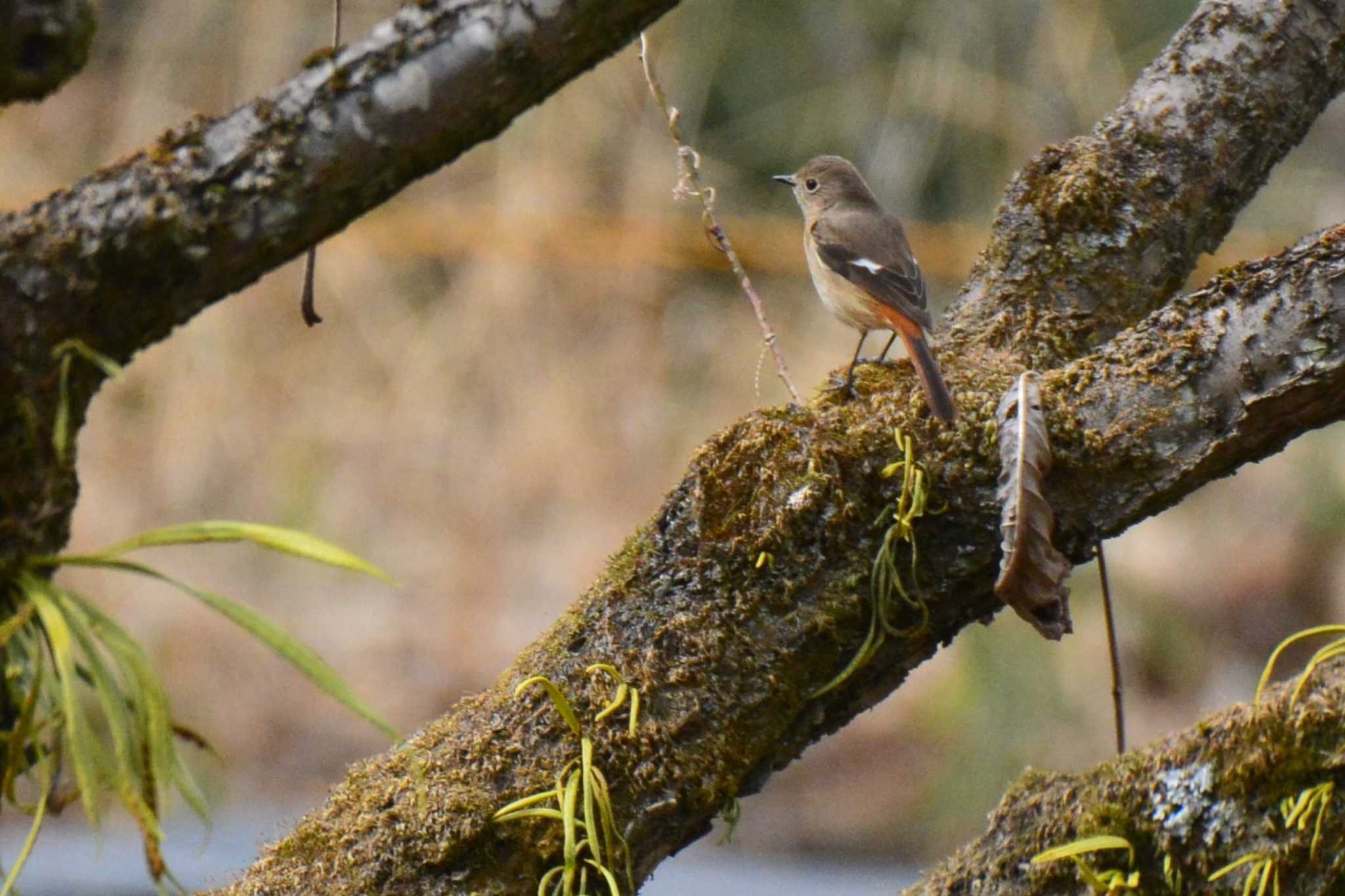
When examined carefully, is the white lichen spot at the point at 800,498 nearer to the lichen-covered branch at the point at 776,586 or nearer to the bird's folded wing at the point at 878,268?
the lichen-covered branch at the point at 776,586

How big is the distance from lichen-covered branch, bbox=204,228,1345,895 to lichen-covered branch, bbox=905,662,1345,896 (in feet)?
0.92

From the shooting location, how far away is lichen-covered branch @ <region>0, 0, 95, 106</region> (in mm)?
1611

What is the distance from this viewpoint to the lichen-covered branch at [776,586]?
1891 millimetres

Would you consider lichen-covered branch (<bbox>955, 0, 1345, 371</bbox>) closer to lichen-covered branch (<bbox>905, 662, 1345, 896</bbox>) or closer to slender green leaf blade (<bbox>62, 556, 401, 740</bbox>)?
lichen-covered branch (<bbox>905, 662, 1345, 896</bbox>)

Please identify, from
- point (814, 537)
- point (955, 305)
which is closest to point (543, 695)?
point (814, 537)

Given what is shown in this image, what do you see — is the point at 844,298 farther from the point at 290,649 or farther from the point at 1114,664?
the point at 290,649

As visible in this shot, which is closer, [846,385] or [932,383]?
[932,383]

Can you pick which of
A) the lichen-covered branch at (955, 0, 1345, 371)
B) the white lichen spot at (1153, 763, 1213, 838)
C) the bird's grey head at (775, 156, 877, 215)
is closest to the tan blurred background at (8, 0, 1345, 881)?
the bird's grey head at (775, 156, 877, 215)

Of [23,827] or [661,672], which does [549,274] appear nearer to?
[23,827]

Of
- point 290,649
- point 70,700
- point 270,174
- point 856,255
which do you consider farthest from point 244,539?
point 856,255

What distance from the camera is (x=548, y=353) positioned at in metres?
10.0

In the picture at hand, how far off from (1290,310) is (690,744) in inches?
37.4

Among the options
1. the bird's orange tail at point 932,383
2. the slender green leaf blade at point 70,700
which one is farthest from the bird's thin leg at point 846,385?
the slender green leaf blade at point 70,700

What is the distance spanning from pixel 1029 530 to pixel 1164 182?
0.82 meters
